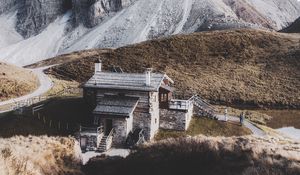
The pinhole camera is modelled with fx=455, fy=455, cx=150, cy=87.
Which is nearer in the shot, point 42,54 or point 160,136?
point 160,136

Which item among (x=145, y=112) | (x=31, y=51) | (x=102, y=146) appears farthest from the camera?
(x=31, y=51)

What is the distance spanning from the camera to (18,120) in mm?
44750

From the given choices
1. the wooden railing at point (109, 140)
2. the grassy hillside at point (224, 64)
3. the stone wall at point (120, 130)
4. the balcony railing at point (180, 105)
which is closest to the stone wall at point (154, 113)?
the balcony railing at point (180, 105)

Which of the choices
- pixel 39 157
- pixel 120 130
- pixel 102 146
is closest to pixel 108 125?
pixel 120 130

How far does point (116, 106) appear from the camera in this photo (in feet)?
143

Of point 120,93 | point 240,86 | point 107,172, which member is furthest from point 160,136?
point 240,86

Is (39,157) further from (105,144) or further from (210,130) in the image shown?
(210,130)

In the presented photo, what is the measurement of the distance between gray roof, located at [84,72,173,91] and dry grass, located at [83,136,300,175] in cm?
2021

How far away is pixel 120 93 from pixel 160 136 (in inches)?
230

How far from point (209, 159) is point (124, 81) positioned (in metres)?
25.6

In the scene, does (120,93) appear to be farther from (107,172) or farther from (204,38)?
(204,38)

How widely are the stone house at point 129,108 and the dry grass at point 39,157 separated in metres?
16.4

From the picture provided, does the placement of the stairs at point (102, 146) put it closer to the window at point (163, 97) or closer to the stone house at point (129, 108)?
the stone house at point (129, 108)

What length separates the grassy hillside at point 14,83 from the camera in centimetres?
6744
